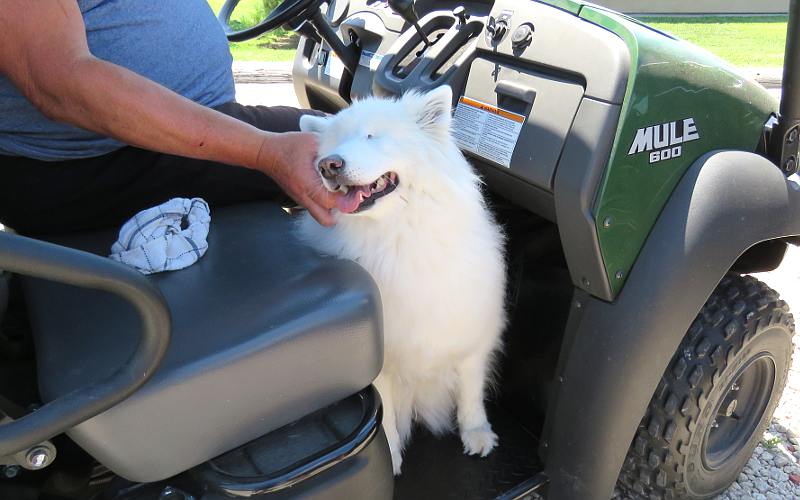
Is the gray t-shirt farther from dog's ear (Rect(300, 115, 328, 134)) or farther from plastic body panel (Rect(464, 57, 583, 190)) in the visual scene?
plastic body panel (Rect(464, 57, 583, 190))

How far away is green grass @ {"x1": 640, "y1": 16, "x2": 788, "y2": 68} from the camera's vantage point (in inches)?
439

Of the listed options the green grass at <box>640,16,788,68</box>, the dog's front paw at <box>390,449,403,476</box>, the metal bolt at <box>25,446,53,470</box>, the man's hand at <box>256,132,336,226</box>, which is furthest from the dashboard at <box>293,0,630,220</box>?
the green grass at <box>640,16,788,68</box>

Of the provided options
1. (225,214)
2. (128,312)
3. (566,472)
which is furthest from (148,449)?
(566,472)

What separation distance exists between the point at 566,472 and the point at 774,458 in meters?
1.11

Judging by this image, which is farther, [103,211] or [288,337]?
[103,211]

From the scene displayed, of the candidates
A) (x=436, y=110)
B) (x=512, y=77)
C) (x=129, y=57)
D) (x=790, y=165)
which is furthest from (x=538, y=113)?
(x=129, y=57)

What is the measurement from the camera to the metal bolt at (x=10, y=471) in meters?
1.35

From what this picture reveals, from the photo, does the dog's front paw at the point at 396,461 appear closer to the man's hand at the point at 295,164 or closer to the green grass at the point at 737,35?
the man's hand at the point at 295,164

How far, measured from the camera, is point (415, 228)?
1693 millimetres

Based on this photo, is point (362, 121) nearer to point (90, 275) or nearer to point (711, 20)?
point (90, 275)

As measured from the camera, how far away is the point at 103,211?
1.76 m

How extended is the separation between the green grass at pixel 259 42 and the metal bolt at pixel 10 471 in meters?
8.43

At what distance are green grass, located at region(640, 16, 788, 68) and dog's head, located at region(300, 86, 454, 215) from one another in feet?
28.9

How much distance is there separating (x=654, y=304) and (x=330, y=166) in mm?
850
